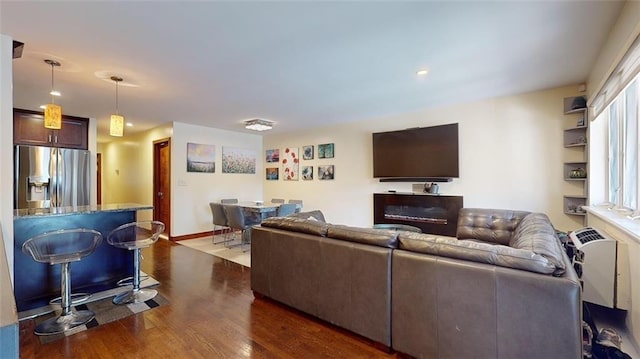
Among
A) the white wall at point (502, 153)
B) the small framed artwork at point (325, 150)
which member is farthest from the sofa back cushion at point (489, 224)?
the small framed artwork at point (325, 150)

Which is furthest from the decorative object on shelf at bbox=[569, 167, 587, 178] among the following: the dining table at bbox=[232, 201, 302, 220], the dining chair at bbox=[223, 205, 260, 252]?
the dining chair at bbox=[223, 205, 260, 252]

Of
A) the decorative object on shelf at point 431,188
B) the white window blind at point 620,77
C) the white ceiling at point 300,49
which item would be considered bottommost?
the decorative object on shelf at point 431,188

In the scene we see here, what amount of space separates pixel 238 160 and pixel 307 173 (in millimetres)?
1779

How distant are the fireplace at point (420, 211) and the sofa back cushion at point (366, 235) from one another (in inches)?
115

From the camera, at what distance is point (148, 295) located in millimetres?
3000

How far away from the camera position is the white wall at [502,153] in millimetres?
3807

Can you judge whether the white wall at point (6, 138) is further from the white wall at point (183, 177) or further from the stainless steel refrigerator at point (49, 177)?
the white wall at point (183, 177)

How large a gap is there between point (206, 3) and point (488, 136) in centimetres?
410

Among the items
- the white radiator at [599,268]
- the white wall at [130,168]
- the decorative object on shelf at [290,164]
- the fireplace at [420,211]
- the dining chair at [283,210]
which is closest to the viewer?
the white radiator at [599,268]

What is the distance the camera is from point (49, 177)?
15.3ft

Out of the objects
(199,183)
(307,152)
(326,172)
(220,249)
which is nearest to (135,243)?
(220,249)

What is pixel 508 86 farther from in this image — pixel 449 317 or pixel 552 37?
pixel 449 317

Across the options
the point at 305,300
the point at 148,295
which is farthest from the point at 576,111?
the point at 148,295

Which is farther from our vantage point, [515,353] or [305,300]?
[305,300]
